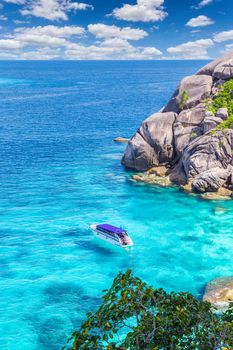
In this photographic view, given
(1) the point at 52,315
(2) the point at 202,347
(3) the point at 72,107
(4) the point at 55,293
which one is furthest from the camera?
(3) the point at 72,107

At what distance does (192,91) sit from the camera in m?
69.1

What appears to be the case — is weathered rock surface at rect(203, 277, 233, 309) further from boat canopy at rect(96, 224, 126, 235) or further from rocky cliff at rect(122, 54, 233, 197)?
rocky cliff at rect(122, 54, 233, 197)

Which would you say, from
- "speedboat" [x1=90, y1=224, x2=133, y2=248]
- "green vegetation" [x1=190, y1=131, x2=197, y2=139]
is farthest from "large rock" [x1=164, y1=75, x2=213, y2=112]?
"speedboat" [x1=90, y1=224, x2=133, y2=248]

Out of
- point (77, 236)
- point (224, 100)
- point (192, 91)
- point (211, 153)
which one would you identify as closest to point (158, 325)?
point (77, 236)

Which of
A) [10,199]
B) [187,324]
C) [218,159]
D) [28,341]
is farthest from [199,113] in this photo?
[187,324]

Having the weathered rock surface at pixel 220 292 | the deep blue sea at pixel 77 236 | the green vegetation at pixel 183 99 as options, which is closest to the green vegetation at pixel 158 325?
the deep blue sea at pixel 77 236

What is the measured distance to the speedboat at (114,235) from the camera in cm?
4309

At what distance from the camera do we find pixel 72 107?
14100 cm

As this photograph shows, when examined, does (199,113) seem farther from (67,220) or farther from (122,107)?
(122,107)

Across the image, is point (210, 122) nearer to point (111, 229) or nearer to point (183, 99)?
point (183, 99)

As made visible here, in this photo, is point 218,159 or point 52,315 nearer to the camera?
point 52,315

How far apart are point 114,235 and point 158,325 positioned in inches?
1197

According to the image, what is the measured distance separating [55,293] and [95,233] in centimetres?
1213

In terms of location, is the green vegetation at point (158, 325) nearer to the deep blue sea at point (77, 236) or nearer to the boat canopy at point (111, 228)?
the deep blue sea at point (77, 236)
